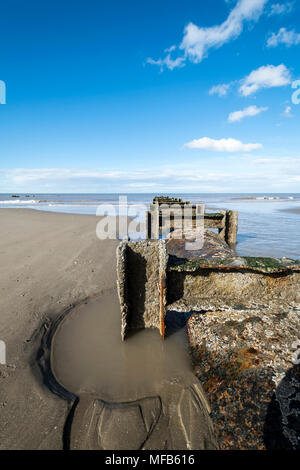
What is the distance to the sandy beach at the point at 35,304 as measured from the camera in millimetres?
2156

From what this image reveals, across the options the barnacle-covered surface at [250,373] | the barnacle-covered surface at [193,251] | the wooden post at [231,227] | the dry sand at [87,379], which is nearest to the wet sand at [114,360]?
the dry sand at [87,379]

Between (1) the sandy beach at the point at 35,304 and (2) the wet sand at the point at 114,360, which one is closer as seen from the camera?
(1) the sandy beach at the point at 35,304

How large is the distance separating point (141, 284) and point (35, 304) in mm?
2892

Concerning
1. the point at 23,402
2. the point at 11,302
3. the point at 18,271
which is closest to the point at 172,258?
the point at 23,402

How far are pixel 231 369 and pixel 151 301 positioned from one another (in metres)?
1.25

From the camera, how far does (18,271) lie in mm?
6137

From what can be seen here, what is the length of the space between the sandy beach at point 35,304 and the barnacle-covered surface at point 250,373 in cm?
154

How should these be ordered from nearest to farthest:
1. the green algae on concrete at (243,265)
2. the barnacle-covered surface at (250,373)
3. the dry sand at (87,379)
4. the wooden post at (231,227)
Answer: the barnacle-covered surface at (250,373), the dry sand at (87,379), the green algae on concrete at (243,265), the wooden post at (231,227)

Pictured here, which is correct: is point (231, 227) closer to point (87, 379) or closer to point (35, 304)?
point (35, 304)

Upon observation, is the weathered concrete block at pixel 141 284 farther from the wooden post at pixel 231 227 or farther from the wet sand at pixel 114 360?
the wooden post at pixel 231 227

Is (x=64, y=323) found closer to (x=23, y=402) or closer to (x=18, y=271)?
(x=23, y=402)

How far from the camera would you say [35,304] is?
178 inches
